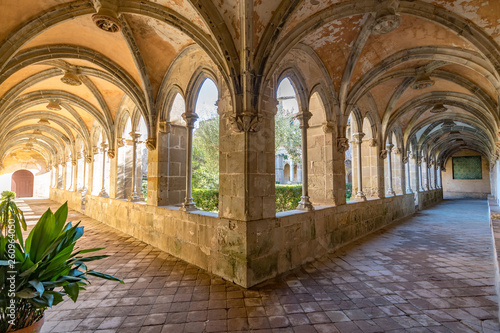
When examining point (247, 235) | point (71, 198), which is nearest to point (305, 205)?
point (247, 235)

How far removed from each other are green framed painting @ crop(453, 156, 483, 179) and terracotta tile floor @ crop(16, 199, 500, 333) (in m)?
18.8

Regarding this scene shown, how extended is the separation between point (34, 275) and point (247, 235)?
2.03m

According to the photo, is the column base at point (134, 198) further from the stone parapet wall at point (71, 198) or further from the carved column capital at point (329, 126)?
the carved column capital at point (329, 126)

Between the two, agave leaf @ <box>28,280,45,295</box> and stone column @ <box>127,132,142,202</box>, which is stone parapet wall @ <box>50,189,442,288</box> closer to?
stone column @ <box>127,132,142,202</box>

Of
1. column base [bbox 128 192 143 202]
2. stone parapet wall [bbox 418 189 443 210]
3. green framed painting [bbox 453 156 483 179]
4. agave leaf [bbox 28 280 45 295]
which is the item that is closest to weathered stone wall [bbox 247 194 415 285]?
agave leaf [bbox 28 280 45 295]

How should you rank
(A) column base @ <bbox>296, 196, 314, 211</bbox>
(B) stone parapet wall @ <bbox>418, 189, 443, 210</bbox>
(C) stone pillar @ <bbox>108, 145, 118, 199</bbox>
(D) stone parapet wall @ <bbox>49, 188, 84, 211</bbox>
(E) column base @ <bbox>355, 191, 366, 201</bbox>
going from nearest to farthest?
(A) column base @ <bbox>296, 196, 314, 211</bbox>, (E) column base @ <bbox>355, 191, 366, 201</bbox>, (C) stone pillar @ <bbox>108, 145, 118, 199</bbox>, (D) stone parapet wall @ <bbox>49, 188, 84, 211</bbox>, (B) stone parapet wall @ <bbox>418, 189, 443, 210</bbox>

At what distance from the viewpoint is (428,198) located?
12.3 meters

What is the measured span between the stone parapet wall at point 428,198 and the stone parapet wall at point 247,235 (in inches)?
259

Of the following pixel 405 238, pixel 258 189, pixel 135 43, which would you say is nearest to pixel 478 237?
pixel 405 238

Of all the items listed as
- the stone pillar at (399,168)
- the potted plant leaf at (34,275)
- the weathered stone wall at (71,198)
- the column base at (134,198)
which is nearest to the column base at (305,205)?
the potted plant leaf at (34,275)

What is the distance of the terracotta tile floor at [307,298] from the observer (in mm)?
2156

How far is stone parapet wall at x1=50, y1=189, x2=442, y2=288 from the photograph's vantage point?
3021 mm

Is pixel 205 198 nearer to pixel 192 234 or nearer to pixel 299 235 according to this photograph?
pixel 192 234

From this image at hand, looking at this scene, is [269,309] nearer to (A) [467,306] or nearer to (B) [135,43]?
(A) [467,306]
